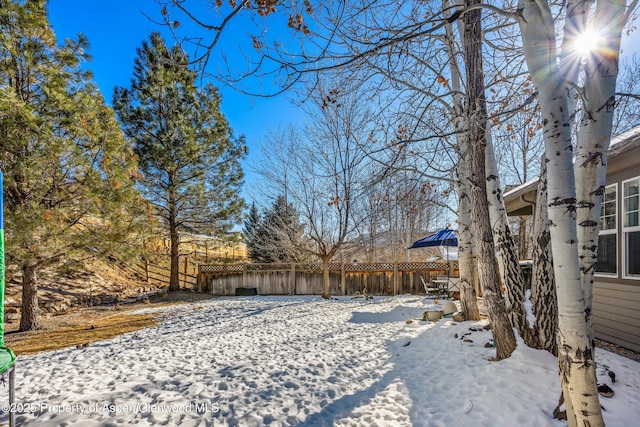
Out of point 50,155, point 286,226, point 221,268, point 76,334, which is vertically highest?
point 50,155

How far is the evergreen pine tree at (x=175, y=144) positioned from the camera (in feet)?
37.4

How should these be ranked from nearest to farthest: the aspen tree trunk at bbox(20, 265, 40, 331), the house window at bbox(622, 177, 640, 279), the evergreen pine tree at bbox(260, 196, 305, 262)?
the house window at bbox(622, 177, 640, 279) → the aspen tree trunk at bbox(20, 265, 40, 331) → the evergreen pine tree at bbox(260, 196, 305, 262)

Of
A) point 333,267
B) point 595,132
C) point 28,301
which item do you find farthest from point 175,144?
point 595,132

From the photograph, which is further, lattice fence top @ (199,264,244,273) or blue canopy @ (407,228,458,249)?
lattice fence top @ (199,264,244,273)

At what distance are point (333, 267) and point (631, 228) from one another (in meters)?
8.15

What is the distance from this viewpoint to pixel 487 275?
3662 millimetres

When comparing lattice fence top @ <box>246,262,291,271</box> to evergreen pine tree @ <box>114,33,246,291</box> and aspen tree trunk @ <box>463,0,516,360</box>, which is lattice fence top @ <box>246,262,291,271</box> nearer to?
evergreen pine tree @ <box>114,33,246,291</box>

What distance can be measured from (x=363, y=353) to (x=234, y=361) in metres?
1.77

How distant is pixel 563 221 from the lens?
1981 mm

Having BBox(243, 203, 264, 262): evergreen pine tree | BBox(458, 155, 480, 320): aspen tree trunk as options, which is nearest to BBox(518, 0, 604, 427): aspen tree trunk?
BBox(458, 155, 480, 320): aspen tree trunk

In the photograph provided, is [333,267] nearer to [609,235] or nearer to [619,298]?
[609,235]

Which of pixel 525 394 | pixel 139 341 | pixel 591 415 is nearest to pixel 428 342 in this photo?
pixel 525 394

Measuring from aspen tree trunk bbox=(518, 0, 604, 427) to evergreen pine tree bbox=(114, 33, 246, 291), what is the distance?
36.3 ft

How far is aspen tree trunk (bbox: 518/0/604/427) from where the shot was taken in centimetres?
193
